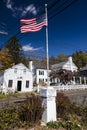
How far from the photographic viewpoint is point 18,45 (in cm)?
5844

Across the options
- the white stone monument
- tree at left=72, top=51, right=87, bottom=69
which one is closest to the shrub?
the white stone monument

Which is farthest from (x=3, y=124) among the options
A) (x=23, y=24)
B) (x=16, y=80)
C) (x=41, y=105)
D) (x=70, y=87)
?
(x=70, y=87)

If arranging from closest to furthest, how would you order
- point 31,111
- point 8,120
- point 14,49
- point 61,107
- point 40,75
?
point 8,120 < point 31,111 < point 61,107 < point 40,75 < point 14,49

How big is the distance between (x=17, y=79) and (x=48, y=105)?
2308cm

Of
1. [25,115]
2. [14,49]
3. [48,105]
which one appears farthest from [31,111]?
[14,49]

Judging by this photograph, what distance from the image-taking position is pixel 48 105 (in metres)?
6.79

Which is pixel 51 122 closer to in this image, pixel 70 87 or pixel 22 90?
pixel 22 90

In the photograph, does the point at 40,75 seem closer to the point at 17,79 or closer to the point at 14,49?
the point at 17,79

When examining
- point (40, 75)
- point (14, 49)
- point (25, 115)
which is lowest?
point (25, 115)

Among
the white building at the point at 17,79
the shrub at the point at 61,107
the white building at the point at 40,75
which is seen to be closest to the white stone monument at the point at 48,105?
the shrub at the point at 61,107

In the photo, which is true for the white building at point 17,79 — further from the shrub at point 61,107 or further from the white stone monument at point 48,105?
the white stone monument at point 48,105

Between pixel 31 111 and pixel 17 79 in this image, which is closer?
pixel 31 111

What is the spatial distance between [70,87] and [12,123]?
26605 millimetres

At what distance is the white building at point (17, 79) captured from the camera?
27.9 meters
